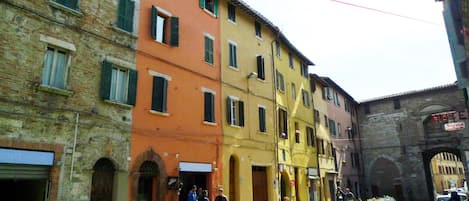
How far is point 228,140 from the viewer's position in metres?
18.2

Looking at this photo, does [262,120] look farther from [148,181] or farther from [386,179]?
[386,179]

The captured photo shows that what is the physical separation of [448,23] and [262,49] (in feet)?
39.0

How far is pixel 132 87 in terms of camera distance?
13305 mm

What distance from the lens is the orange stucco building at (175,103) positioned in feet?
45.4

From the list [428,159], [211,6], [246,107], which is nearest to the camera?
[211,6]

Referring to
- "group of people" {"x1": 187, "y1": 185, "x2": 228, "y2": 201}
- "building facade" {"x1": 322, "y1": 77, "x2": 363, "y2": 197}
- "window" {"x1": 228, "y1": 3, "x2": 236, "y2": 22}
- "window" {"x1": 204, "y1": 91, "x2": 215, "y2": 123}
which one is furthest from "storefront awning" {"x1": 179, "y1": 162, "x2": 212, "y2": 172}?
"building facade" {"x1": 322, "y1": 77, "x2": 363, "y2": 197}

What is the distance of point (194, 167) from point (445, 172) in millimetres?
56558

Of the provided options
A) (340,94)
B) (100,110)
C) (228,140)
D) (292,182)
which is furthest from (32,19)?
(340,94)

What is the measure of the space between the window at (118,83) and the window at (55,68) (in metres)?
1.34

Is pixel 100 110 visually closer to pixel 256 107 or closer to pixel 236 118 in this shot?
pixel 236 118

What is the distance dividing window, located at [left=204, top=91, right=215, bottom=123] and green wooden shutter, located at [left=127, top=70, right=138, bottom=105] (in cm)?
445

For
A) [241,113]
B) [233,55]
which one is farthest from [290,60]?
[241,113]

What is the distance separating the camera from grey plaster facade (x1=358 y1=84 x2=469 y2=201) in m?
36.8

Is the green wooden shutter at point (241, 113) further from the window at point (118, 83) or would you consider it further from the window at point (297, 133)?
the window at point (297, 133)
